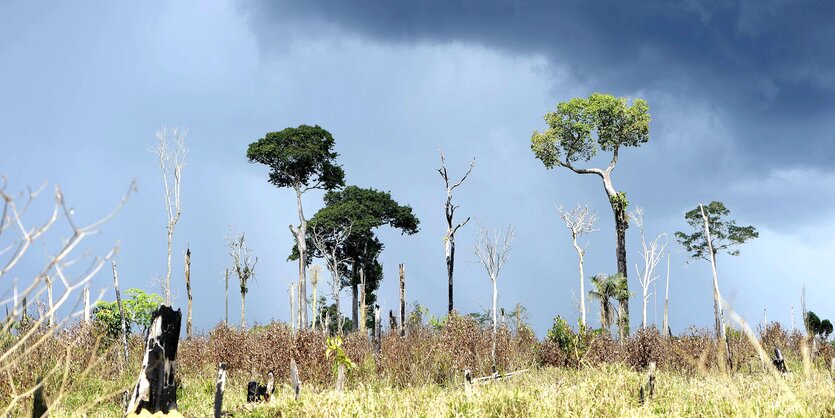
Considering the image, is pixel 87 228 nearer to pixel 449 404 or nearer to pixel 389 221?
pixel 449 404

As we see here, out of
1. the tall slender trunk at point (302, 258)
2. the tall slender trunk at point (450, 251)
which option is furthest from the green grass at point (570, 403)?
the tall slender trunk at point (302, 258)

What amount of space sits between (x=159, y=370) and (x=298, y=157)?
2700cm

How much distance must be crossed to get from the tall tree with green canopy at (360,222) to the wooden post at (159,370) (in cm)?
2878

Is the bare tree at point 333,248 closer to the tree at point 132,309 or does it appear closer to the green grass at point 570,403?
the tree at point 132,309

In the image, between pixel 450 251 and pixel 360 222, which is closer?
pixel 450 251

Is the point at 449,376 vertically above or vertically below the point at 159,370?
below

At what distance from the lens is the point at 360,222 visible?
38406 millimetres

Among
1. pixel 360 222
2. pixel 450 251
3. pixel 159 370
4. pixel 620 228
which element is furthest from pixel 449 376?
pixel 360 222

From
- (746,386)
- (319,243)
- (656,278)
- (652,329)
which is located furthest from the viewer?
(319,243)

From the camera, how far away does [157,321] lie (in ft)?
29.7

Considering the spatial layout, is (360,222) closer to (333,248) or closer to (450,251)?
(333,248)

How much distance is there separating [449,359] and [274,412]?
647 centimetres

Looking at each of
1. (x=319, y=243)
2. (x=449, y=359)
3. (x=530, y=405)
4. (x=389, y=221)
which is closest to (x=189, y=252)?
(x=319, y=243)

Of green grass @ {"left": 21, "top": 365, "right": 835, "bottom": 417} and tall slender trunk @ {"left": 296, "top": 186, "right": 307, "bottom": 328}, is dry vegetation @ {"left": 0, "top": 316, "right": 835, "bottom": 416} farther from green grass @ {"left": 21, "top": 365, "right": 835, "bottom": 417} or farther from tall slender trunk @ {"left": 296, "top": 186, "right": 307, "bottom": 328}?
tall slender trunk @ {"left": 296, "top": 186, "right": 307, "bottom": 328}
